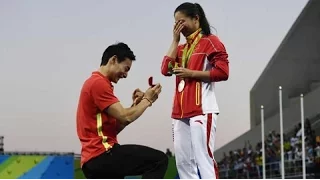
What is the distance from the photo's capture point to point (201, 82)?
3521mm

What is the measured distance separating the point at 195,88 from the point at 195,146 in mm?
325

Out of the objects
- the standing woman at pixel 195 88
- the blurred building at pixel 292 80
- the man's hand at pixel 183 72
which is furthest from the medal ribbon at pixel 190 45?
the blurred building at pixel 292 80

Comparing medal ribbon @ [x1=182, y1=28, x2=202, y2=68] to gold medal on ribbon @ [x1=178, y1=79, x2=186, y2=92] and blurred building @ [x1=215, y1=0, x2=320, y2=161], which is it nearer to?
gold medal on ribbon @ [x1=178, y1=79, x2=186, y2=92]

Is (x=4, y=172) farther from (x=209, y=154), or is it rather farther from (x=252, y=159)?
(x=252, y=159)

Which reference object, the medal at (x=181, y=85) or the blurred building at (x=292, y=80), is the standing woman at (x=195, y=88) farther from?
the blurred building at (x=292, y=80)

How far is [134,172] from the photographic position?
3.28 meters

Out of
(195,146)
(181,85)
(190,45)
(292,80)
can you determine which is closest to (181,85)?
(181,85)

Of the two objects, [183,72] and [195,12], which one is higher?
[195,12]

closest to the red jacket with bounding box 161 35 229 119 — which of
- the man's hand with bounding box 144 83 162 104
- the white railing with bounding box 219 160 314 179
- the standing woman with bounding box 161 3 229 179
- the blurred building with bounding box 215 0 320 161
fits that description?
the standing woman with bounding box 161 3 229 179

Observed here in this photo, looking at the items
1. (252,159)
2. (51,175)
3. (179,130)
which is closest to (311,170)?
(252,159)

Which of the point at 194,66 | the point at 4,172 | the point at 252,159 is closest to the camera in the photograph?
the point at 194,66

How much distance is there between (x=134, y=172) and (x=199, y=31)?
92 cm

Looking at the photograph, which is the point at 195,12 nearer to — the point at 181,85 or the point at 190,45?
the point at 190,45

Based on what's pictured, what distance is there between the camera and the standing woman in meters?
3.46
